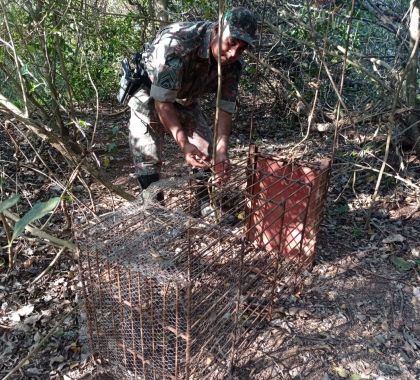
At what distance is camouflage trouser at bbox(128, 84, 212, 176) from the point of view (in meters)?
2.59

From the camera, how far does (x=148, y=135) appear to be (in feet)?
8.64

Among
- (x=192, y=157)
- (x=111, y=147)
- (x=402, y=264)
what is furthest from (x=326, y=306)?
(x=111, y=147)

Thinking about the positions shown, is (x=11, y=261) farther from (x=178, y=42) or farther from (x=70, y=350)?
(x=178, y=42)

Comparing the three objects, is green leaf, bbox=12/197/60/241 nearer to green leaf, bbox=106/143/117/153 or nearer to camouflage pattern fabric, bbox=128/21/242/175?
camouflage pattern fabric, bbox=128/21/242/175

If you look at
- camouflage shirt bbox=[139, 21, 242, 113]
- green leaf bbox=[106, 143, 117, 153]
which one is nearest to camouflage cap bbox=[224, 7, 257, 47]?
camouflage shirt bbox=[139, 21, 242, 113]

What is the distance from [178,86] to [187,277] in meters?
1.25

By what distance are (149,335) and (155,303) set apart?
169 millimetres

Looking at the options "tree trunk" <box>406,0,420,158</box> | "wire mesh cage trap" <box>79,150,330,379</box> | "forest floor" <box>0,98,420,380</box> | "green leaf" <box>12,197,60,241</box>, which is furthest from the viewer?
"tree trunk" <box>406,0,420,158</box>

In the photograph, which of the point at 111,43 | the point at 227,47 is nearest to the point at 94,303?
the point at 227,47

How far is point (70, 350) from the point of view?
76.2 inches

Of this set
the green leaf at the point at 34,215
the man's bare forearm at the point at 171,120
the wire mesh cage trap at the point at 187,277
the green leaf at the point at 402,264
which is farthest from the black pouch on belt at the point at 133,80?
the green leaf at the point at 402,264

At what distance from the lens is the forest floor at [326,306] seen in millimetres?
1852

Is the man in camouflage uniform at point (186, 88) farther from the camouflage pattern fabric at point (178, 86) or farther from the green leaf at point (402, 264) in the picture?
the green leaf at point (402, 264)

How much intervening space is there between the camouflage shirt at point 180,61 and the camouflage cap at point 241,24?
20 centimetres
